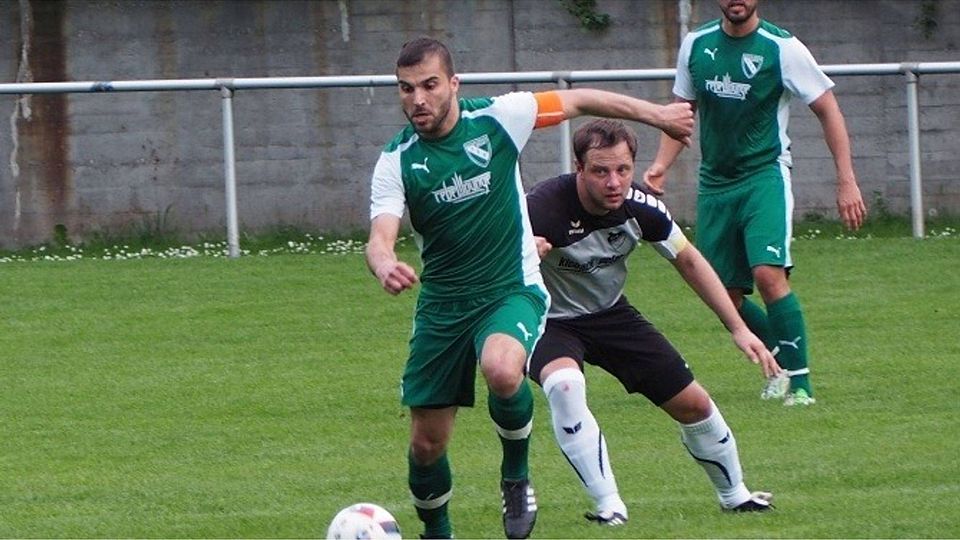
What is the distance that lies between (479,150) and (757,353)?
47.0 inches

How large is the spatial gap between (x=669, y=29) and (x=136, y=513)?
38.3 ft

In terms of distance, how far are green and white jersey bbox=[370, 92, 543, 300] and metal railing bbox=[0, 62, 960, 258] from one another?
8.60 metres

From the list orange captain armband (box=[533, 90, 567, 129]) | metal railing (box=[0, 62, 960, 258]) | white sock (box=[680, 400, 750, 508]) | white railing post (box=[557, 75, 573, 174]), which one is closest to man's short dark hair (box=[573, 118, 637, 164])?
orange captain armband (box=[533, 90, 567, 129])

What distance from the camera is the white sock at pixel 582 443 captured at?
22.9ft

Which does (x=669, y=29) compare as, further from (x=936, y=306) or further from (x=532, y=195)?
(x=532, y=195)

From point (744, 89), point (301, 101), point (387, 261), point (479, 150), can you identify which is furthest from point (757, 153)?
point (301, 101)

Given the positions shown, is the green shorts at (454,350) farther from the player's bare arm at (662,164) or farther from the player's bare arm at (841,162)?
the player's bare arm at (841,162)

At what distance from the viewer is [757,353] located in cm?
682

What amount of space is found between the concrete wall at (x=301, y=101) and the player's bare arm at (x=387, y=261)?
1090cm

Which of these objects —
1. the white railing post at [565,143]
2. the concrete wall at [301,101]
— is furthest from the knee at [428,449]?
the concrete wall at [301,101]

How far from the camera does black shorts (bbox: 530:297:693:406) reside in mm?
7191

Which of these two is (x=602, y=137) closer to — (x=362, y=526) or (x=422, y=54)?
(x=422, y=54)

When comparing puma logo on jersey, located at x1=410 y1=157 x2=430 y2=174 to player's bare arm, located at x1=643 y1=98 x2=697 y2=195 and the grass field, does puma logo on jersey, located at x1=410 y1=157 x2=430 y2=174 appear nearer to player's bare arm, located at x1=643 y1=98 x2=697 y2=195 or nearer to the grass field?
the grass field

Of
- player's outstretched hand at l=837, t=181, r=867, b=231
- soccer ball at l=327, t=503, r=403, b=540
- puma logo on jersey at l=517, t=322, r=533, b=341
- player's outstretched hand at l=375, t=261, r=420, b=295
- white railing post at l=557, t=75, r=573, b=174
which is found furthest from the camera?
white railing post at l=557, t=75, r=573, b=174
